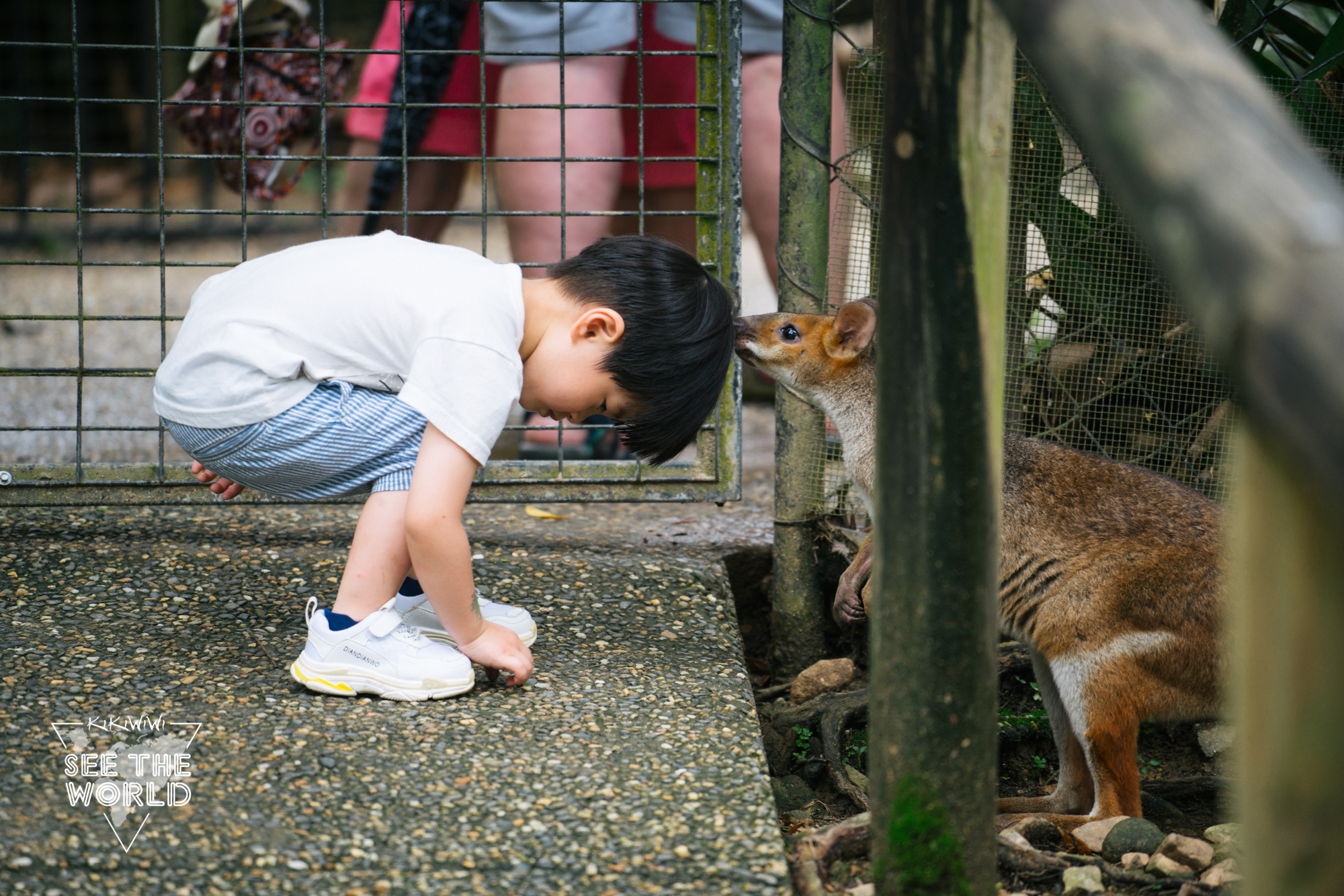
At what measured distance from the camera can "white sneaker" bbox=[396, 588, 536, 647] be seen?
256cm

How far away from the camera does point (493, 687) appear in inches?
94.3

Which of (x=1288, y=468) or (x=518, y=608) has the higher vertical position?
(x=1288, y=468)

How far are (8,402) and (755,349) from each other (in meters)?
3.55

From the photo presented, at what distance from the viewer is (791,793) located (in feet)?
8.73

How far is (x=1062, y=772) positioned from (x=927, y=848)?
4.24 ft

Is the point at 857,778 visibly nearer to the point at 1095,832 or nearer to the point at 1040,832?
the point at 1040,832

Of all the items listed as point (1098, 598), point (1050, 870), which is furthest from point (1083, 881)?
point (1098, 598)

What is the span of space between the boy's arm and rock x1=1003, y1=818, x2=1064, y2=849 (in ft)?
3.77

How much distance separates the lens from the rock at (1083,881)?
6.45 ft

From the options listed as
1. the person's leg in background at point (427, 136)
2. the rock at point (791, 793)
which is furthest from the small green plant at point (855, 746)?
the person's leg in background at point (427, 136)

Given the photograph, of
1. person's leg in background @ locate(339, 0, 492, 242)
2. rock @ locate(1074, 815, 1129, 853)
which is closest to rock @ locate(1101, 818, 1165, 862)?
rock @ locate(1074, 815, 1129, 853)

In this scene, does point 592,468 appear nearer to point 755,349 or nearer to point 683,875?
point 755,349

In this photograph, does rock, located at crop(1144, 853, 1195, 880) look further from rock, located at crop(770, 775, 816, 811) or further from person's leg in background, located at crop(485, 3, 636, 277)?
person's leg in background, located at crop(485, 3, 636, 277)

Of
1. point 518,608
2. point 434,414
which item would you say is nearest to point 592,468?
point 518,608
